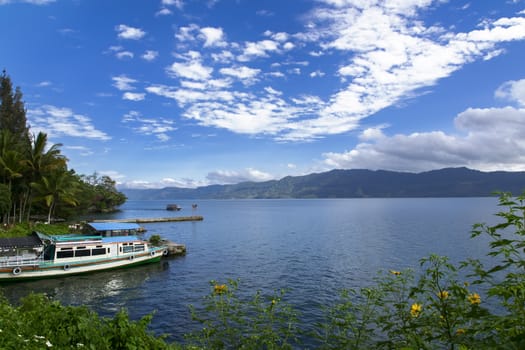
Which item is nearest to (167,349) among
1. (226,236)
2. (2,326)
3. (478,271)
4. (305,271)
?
(2,326)

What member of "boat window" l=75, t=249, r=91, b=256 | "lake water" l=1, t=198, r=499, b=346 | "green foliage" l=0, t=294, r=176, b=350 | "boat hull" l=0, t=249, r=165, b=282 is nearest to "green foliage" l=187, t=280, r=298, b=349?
"green foliage" l=0, t=294, r=176, b=350

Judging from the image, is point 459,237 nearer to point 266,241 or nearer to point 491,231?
point 266,241

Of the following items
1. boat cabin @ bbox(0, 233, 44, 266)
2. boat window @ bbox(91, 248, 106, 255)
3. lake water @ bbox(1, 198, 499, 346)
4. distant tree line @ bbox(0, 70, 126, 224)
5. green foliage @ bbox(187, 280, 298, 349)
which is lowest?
lake water @ bbox(1, 198, 499, 346)

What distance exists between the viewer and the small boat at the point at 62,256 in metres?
27.5

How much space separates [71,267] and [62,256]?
134 cm

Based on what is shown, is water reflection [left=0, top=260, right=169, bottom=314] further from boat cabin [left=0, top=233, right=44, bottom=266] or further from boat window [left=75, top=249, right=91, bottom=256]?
boat cabin [left=0, top=233, right=44, bottom=266]

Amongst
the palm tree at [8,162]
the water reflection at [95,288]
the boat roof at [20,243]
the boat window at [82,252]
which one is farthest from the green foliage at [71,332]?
the palm tree at [8,162]

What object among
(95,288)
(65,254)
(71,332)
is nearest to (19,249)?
(65,254)

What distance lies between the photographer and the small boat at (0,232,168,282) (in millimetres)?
27484

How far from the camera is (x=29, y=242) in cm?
2869

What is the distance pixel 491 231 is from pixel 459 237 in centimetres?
6262

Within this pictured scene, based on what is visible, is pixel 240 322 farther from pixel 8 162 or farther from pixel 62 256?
pixel 8 162

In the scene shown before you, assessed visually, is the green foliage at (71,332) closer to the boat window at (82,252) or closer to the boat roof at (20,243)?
the boat roof at (20,243)

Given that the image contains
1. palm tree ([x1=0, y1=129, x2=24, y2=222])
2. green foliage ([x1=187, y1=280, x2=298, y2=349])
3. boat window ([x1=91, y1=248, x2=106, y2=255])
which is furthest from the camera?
palm tree ([x1=0, y1=129, x2=24, y2=222])
